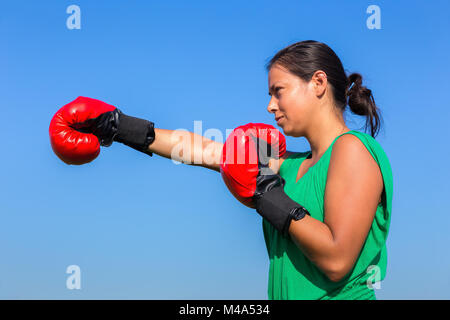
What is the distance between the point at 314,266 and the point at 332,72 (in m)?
1.17

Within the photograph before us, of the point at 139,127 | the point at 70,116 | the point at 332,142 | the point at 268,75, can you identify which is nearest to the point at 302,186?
the point at 332,142

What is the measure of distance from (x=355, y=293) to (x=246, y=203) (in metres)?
0.74

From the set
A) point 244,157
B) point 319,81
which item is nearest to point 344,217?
point 244,157

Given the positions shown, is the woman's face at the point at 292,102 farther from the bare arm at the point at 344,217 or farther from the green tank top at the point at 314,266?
the bare arm at the point at 344,217

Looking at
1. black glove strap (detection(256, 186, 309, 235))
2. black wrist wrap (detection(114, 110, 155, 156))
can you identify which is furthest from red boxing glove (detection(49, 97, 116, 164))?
black glove strap (detection(256, 186, 309, 235))

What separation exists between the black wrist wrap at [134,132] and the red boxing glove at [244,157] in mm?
697

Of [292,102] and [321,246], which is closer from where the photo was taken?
[321,246]

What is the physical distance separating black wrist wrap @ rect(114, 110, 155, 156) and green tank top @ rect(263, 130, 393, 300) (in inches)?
43.6

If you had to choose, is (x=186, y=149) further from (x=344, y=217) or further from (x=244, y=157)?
(x=344, y=217)

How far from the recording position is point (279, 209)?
2191 millimetres

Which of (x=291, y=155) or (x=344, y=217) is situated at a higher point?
(x=291, y=155)

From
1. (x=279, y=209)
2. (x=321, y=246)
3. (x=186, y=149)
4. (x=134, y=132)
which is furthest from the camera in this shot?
(x=186, y=149)

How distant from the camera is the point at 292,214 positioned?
2123 mm

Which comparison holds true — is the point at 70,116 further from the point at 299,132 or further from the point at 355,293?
the point at 355,293
